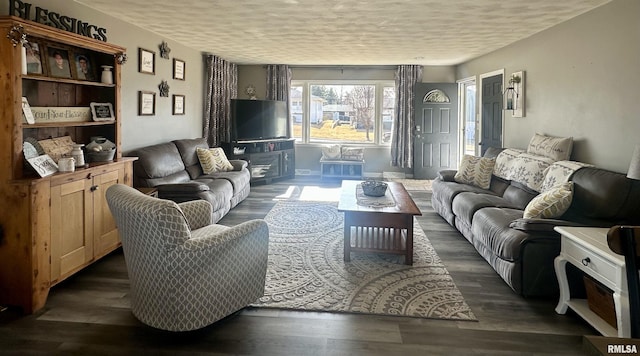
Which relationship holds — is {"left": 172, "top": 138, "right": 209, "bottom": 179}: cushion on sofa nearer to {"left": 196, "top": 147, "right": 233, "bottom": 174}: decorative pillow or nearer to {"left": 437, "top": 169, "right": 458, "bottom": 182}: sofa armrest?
{"left": 196, "top": 147, "right": 233, "bottom": 174}: decorative pillow

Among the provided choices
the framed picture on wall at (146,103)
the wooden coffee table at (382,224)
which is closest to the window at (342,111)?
the framed picture on wall at (146,103)

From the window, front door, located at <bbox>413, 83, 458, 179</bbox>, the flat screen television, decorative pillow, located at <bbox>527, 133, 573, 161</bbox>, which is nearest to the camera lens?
decorative pillow, located at <bbox>527, 133, 573, 161</bbox>

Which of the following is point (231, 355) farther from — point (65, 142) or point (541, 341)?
point (65, 142)

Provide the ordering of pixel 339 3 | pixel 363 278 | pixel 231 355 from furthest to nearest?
1. pixel 339 3
2. pixel 363 278
3. pixel 231 355

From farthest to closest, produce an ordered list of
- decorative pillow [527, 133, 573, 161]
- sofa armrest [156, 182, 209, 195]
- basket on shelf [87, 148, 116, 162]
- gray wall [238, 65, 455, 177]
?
gray wall [238, 65, 455, 177] < sofa armrest [156, 182, 209, 195] < decorative pillow [527, 133, 573, 161] < basket on shelf [87, 148, 116, 162]

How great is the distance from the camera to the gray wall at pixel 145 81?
13.7 ft

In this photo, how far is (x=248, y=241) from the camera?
265cm

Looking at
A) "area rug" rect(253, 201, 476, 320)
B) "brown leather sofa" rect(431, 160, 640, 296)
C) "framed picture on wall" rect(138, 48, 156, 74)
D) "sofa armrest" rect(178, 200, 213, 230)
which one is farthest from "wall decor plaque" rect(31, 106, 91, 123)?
"brown leather sofa" rect(431, 160, 640, 296)

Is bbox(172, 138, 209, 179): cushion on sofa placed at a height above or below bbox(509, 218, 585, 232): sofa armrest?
above

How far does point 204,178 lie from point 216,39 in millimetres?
1955

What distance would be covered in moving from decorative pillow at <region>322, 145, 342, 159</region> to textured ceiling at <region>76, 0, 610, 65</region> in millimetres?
2274

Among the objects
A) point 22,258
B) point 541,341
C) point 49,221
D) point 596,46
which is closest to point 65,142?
point 49,221

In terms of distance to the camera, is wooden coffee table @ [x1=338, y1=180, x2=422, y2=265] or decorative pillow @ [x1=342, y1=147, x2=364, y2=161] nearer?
wooden coffee table @ [x1=338, y1=180, x2=422, y2=265]

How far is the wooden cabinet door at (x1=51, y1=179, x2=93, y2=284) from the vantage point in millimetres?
2963
